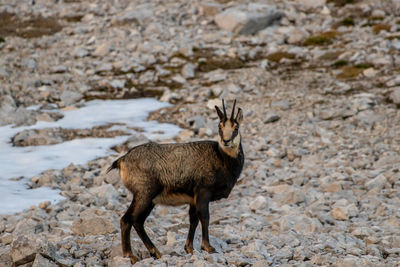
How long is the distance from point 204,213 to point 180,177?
69 centimetres

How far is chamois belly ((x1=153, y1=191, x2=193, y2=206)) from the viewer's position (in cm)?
813

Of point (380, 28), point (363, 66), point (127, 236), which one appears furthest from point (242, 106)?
point (127, 236)

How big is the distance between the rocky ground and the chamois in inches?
21.2

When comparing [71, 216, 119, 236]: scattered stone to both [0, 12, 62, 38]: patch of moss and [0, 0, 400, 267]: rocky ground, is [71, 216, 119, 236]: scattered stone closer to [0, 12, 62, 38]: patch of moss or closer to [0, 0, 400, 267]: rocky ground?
[0, 0, 400, 267]: rocky ground

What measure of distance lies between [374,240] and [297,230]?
1.41m

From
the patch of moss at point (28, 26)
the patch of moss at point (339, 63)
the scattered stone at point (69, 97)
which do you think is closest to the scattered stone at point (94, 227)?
the scattered stone at point (69, 97)

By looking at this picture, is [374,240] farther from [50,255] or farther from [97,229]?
[50,255]

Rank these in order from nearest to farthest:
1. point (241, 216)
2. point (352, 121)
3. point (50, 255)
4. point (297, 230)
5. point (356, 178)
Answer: point (50, 255) < point (297, 230) < point (241, 216) < point (356, 178) < point (352, 121)

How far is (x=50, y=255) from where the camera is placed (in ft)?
24.4

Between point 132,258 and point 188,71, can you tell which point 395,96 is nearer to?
point 188,71

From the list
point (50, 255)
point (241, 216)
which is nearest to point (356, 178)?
point (241, 216)

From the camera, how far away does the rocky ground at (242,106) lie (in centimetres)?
893

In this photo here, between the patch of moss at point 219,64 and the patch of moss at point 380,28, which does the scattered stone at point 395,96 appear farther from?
the patch of moss at point 380,28

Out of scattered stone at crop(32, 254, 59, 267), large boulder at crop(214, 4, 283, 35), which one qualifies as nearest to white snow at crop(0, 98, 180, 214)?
scattered stone at crop(32, 254, 59, 267)
